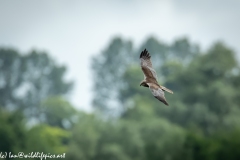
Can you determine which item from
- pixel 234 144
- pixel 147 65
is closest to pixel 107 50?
pixel 234 144

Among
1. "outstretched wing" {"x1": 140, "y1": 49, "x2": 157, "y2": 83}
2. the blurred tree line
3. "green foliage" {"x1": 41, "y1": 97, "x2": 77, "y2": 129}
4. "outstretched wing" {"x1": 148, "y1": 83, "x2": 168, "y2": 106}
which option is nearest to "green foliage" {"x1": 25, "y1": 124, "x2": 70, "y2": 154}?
the blurred tree line

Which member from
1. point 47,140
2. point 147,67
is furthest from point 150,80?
point 47,140

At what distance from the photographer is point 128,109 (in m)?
96.1

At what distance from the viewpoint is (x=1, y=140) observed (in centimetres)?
7681

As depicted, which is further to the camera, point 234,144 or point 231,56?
point 231,56

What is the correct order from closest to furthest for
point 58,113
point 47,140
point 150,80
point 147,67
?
point 150,80, point 147,67, point 47,140, point 58,113

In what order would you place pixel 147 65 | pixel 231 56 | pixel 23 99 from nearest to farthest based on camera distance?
pixel 147 65 < pixel 231 56 < pixel 23 99

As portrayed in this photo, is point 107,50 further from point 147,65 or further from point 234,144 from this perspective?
point 147,65

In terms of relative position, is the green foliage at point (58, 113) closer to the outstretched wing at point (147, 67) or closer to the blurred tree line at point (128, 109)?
the blurred tree line at point (128, 109)

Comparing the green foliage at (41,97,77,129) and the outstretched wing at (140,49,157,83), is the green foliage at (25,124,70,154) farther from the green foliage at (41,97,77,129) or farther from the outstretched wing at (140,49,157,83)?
the outstretched wing at (140,49,157,83)

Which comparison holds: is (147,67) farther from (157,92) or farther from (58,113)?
(58,113)

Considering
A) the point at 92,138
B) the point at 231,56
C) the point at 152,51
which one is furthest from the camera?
the point at 152,51

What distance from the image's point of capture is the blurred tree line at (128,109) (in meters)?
66.9

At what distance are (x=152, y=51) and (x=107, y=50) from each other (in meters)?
7.92
